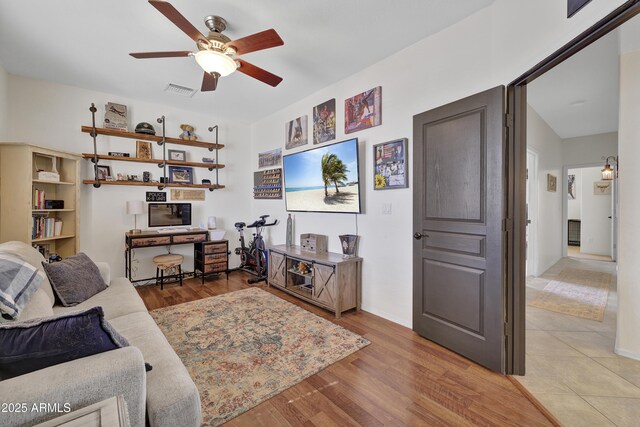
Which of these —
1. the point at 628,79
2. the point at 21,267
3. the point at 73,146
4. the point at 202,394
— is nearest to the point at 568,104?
the point at 628,79

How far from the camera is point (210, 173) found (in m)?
4.96

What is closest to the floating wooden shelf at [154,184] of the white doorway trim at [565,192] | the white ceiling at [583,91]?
the white ceiling at [583,91]

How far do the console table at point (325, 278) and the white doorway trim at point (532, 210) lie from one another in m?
3.42

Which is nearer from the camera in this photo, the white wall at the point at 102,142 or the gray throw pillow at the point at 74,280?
the gray throw pillow at the point at 74,280

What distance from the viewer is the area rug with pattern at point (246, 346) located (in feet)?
5.91

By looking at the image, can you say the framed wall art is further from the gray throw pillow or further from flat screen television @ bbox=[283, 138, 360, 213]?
the gray throw pillow

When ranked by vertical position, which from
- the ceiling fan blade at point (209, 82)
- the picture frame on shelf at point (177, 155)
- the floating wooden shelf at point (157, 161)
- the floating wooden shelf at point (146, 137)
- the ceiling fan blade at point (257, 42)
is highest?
the ceiling fan blade at point (257, 42)

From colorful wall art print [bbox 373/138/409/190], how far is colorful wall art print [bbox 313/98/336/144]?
83 centimetres

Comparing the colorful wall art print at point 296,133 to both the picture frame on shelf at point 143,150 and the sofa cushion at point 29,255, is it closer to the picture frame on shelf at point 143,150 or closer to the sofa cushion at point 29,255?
the picture frame on shelf at point 143,150

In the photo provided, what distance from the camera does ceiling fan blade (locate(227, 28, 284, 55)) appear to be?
194cm

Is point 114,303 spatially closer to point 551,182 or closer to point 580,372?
point 580,372

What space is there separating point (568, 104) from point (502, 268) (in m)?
3.86

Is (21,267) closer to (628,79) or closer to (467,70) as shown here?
(467,70)

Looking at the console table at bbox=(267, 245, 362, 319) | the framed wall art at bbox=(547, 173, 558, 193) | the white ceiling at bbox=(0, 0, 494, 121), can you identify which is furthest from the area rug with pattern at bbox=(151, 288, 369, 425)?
the framed wall art at bbox=(547, 173, 558, 193)
